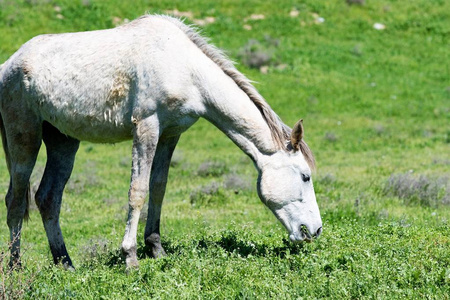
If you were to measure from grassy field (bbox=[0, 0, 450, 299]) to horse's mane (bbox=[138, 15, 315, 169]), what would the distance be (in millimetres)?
1084

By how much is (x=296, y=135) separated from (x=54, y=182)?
3.14 m

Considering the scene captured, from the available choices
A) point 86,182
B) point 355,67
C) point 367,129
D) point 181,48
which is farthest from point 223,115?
point 355,67

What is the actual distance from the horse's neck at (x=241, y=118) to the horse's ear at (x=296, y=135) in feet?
0.66

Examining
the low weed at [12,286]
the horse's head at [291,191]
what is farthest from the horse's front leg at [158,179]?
the low weed at [12,286]

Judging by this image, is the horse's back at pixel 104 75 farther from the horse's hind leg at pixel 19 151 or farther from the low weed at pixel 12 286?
the low weed at pixel 12 286

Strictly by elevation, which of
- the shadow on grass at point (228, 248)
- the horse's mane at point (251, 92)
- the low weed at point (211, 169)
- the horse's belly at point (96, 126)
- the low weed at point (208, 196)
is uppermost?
the horse's mane at point (251, 92)

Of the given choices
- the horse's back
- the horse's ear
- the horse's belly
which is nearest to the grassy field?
the horse's ear

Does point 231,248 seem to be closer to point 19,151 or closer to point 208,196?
point 19,151

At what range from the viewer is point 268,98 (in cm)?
2375

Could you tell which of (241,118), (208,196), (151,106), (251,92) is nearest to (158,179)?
(151,106)

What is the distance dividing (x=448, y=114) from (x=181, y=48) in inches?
685

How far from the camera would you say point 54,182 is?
820 centimetres

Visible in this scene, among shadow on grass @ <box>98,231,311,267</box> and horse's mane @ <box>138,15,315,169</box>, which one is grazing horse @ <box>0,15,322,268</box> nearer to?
horse's mane @ <box>138,15,315,169</box>

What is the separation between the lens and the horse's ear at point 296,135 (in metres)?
6.88
